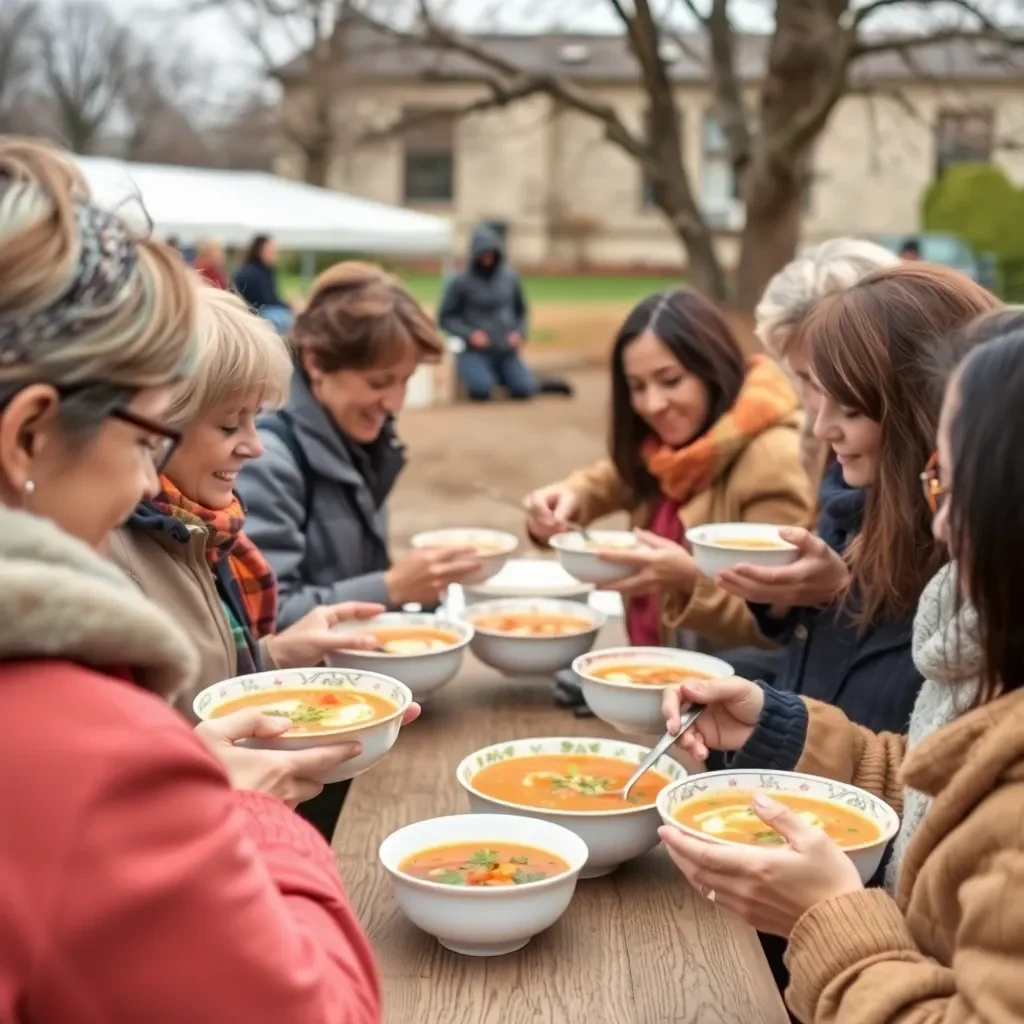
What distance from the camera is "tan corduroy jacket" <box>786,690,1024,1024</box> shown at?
1250 millimetres

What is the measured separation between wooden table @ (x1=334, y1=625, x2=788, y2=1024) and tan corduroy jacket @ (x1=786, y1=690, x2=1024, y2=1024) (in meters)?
0.13

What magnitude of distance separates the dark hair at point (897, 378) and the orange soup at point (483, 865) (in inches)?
38.8

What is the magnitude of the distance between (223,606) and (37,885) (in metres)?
1.46

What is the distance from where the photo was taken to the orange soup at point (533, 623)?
2898mm

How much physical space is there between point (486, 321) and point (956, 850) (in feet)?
41.7

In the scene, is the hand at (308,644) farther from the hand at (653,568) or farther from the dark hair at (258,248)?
the dark hair at (258,248)

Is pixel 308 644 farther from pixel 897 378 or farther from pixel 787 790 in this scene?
pixel 897 378

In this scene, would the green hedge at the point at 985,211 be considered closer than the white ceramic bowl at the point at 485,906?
No

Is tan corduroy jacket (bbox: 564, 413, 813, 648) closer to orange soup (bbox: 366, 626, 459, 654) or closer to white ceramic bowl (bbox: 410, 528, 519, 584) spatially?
white ceramic bowl (bbox: 410, 528, 519, 584)

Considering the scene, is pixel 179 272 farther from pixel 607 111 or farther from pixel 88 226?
pixel 607 111

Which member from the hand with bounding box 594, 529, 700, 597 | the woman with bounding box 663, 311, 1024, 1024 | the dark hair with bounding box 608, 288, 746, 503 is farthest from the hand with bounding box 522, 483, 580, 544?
the woman with bounding box 663, 311, 1024, 1024

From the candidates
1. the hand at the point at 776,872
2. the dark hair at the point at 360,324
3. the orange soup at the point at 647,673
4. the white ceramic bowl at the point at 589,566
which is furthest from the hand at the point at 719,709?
the dark hair at the point at 360,324

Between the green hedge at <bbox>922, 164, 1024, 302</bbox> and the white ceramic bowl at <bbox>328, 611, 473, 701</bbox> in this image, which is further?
the green hedge at <bbox>922, 164, 1024, 302</bbox>

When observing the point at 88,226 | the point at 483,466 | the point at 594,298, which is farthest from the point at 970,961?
the point at 594,298
